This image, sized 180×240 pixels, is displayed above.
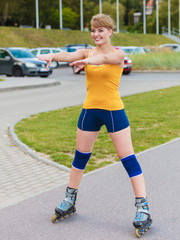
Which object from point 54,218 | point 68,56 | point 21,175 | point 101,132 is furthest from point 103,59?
point 101,132

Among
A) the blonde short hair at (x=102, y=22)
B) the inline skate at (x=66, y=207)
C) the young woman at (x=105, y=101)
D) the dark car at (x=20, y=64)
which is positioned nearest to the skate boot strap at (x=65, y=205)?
the inline skate at (x=66, y=207)

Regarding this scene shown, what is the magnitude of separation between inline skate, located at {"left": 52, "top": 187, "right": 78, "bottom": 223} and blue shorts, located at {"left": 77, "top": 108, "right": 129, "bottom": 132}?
2.23 ft

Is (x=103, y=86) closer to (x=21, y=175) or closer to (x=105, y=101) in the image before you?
(x=105, y=101)

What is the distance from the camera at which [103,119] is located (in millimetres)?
3824

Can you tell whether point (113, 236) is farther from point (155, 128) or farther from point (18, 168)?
point (155, 128)

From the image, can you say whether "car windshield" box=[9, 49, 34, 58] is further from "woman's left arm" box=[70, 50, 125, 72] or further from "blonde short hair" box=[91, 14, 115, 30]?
"woman's left arm" box=[70, 50, 125, 72]

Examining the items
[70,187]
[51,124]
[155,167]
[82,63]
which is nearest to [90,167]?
[155,167]

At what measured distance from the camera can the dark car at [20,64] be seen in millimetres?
23484

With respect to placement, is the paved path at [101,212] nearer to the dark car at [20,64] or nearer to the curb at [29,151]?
the curb at [29,151]

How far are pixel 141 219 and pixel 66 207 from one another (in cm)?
72

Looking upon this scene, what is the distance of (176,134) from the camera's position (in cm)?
833

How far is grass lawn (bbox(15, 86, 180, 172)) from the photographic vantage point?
→ 22.3ft

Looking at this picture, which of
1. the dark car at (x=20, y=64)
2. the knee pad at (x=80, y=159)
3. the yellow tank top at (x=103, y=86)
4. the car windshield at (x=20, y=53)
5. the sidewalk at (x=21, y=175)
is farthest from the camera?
the car windshield at (x=20, y=53)

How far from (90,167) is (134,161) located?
2176 millimetres
